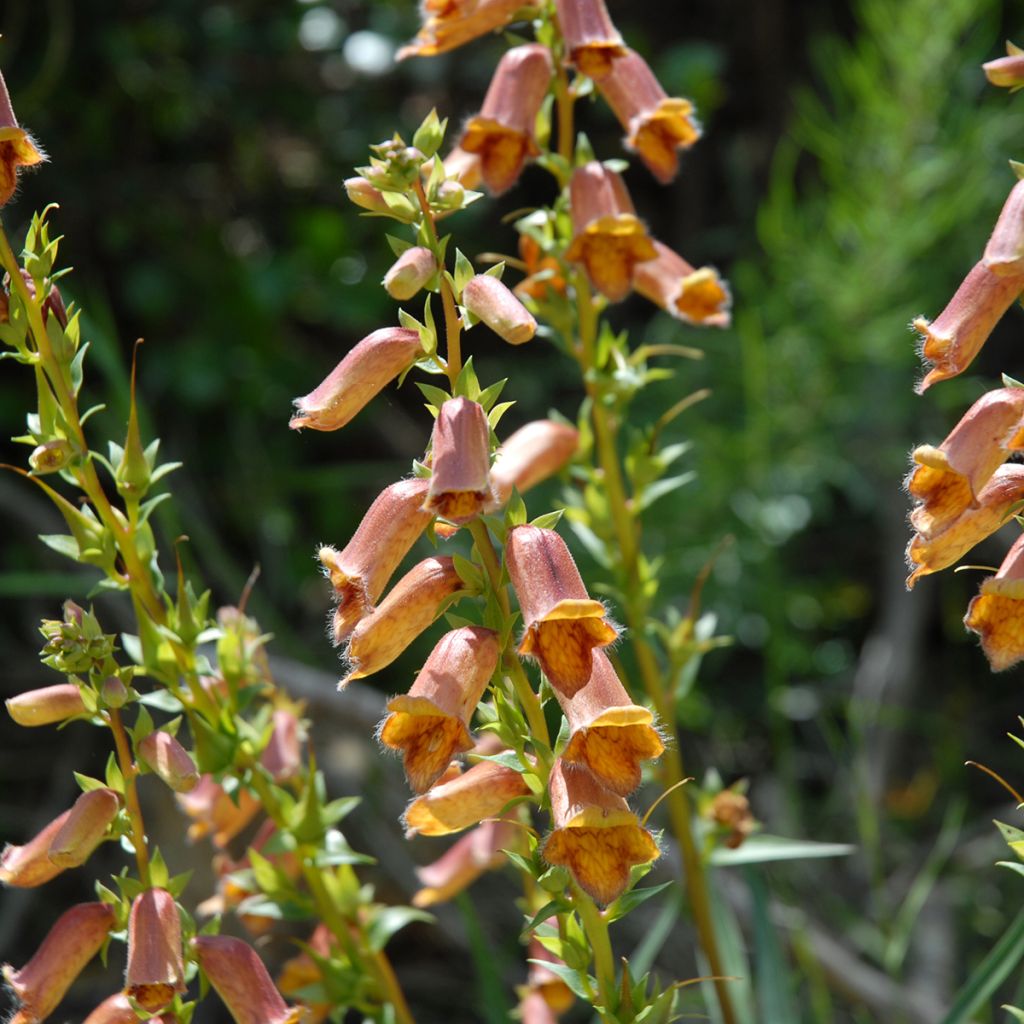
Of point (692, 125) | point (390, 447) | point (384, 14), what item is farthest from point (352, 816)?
point (384, 14)

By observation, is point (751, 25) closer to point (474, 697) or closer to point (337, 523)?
point (337, 523)

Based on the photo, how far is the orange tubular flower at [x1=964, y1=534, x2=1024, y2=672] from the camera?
3.33 feet

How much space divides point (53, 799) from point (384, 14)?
225 cm

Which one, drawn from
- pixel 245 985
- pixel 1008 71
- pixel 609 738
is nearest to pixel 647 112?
pixel 1008 71

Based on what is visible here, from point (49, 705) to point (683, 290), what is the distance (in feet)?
3.23

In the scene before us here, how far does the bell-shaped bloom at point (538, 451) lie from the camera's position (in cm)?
154

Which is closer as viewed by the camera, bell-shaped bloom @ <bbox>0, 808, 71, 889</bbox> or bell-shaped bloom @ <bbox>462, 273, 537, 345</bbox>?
bell-shaped bloom @ <bbox>462, 273, 537, 345</bbox>

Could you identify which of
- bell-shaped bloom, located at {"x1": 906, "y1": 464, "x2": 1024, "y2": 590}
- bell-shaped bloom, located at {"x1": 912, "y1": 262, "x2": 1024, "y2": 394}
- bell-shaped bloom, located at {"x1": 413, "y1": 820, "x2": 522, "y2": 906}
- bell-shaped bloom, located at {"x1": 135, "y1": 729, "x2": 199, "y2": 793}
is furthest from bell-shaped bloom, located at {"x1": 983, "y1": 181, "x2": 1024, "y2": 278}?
bell-shaped bloom, located at {"x1": 413, "y1": 820, "x2": 522, "y2": 906}

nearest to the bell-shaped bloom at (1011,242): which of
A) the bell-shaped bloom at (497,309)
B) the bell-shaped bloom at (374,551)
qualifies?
the bell-shaped bloom at (497,309)

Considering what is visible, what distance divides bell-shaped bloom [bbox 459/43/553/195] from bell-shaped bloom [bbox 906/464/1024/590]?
697 millimetres

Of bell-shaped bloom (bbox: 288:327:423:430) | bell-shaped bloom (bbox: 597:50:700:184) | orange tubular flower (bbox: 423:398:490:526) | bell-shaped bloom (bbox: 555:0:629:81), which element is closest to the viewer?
orange tubular flower (bbox: 423:398:490:526)

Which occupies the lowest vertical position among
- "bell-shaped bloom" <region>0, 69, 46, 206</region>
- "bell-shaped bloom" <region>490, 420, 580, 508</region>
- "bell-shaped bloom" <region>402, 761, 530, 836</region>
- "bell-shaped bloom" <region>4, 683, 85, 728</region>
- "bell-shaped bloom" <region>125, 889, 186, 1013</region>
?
"bell-shaped bloom" <region>125, 889, 186, 1013</region>

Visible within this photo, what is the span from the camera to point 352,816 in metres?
2.67

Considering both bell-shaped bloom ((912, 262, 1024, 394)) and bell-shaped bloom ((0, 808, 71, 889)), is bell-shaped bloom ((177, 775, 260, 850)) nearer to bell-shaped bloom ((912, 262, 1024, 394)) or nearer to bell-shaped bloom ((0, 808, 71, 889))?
bell-shaped bloom ((0, 808, 71, 889))
